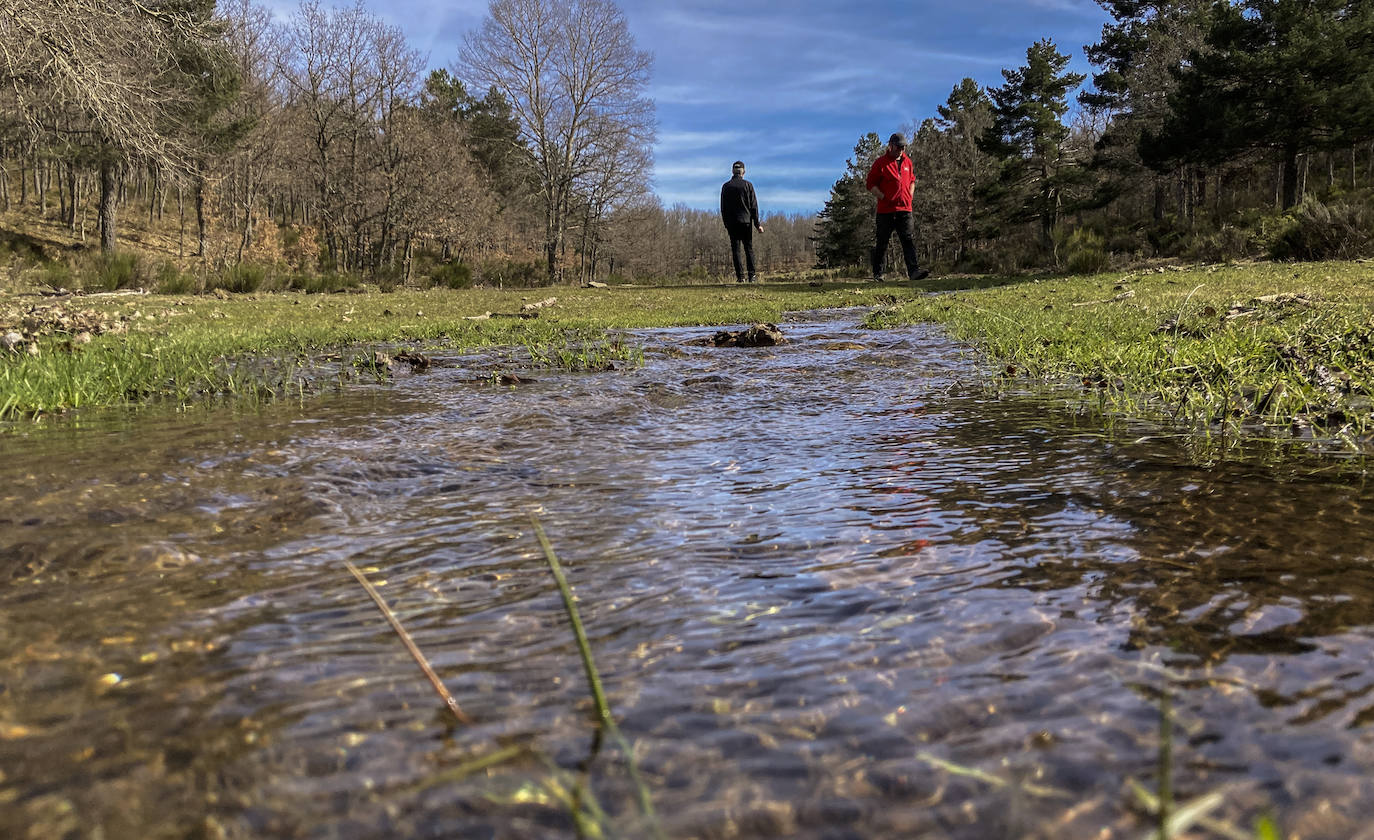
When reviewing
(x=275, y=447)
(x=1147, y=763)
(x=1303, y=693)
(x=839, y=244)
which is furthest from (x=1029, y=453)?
(x=839, y=244)

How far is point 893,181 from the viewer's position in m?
15.3

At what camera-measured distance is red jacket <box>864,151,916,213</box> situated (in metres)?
15.3

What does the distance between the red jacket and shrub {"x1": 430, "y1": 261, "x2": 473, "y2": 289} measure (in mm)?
15933

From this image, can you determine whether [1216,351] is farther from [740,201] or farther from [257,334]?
[740,201]

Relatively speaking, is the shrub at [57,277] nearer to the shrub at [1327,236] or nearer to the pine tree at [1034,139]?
the shrub at [1327,236]

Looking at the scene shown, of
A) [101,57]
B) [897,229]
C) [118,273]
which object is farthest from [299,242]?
[897,229]

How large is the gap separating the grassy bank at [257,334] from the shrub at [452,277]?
1215 centimetres

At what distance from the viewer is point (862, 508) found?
2.16 metres

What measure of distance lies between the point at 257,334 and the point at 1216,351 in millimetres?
7750

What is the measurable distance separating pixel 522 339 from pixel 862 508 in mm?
5869

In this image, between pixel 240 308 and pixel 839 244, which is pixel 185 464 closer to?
pixel 240 308

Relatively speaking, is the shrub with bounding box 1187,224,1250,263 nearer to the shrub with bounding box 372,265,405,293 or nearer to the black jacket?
the black jacket

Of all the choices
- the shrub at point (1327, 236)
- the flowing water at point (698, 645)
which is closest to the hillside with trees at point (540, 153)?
the shrub at point (1327, 236)

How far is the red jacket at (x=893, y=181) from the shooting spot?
50.1 feet
